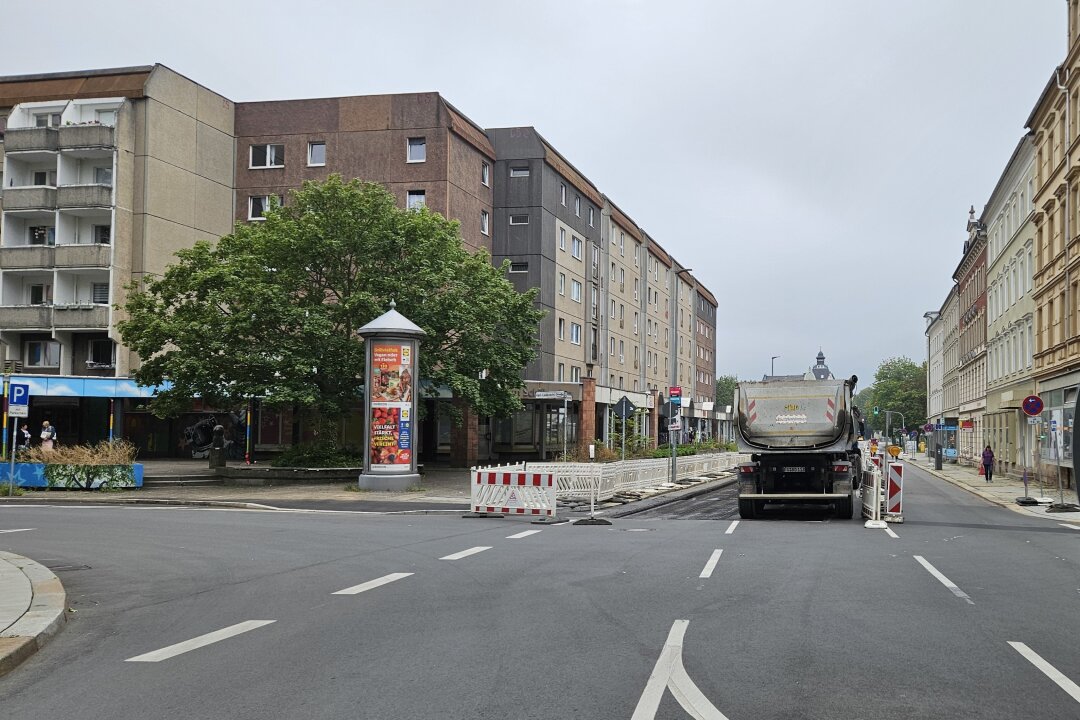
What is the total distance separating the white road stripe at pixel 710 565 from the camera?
37.1 feet

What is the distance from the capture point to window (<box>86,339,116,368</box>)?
45000 mm

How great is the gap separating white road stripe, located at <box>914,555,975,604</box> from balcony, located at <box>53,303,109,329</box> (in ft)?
129

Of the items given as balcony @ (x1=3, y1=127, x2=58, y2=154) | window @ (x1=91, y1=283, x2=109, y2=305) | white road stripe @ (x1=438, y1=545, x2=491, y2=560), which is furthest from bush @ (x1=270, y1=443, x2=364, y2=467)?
balcony @ (x1=3, y1=127, x2=58, y2=154)

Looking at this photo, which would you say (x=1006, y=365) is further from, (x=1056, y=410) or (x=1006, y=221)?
(x=1056, y=410)

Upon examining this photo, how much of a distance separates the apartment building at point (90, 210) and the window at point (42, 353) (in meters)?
0.06

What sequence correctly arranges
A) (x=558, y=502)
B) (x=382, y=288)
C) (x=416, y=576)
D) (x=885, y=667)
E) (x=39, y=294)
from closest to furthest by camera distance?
(x=885, y=667) < (x=416, y=576) < (x=558, y=502) < (x=382, y=288) < (x=39, y=294)

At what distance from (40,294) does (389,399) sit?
27359 millimetres

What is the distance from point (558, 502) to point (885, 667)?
18884mm

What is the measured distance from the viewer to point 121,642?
25.5ft

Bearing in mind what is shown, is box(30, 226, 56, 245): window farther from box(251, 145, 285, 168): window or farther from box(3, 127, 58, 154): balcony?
box(251, 145, 285, 168): window

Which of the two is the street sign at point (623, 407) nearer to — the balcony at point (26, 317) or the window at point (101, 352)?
the window at point (101, 352)

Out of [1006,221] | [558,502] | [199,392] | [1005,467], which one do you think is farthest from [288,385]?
[1006,221]

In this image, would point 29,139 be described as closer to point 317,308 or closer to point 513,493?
point 317,308

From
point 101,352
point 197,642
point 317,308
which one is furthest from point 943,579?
point 101,352
